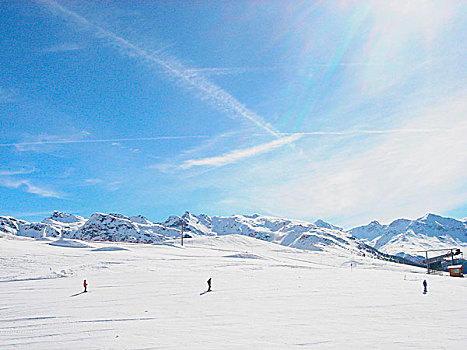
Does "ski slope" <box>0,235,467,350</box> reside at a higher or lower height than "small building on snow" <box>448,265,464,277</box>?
higher

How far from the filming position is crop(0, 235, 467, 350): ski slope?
12.8 meters

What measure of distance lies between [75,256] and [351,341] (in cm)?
3559

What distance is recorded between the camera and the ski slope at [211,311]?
1280 cm

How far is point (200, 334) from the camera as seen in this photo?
44.4 feet

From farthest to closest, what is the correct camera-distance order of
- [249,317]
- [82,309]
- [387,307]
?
1. [387,307]
2. [82,309]
3. [249,317]

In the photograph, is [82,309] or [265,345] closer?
[265,345]

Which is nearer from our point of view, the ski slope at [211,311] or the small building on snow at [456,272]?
the ski slope at [211,311]

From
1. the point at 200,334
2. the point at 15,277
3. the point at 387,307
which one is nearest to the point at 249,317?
the point at 200,334

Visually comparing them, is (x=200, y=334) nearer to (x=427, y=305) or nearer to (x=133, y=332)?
(x=133, y=332)

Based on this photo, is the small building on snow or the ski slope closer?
the ski slope

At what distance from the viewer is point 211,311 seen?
1772 cm

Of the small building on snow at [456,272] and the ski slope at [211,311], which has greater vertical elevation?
the ski slope at [211,311]

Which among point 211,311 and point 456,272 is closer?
point 211,311

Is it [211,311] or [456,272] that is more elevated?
[211,311]
